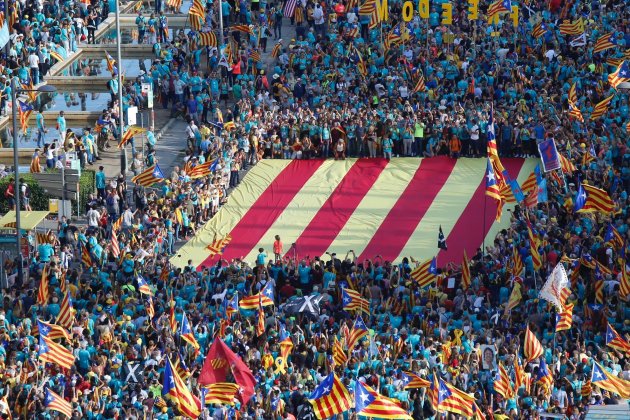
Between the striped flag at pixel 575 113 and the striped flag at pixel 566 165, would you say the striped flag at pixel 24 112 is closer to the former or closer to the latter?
the striped flag at pixel 575 113

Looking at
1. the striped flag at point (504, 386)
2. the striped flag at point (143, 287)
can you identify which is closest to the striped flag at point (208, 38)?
the striped flag at point (143, 287)

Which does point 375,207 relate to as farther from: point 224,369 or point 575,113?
point 224,369

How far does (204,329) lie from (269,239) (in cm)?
1066

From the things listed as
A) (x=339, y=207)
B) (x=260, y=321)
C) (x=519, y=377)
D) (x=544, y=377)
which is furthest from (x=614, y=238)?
(x=339, y=207)

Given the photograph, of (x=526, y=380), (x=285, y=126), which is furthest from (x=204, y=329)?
(x=285, y=126)

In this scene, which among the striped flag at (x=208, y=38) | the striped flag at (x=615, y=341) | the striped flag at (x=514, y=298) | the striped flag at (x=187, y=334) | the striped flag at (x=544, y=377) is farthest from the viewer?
the striped flag at (x=208, y=38)

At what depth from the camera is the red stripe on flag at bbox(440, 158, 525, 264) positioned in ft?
183

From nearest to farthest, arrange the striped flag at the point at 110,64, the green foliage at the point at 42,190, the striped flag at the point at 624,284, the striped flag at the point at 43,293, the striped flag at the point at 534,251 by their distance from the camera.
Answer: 1. the striped flag at the point at 624,284
2. the striped flag at the point at 43,293
3. the striped flag at the point at 534,251
4. the green foliage at the point at 42,190
5. the striped flag at the point at 110,64

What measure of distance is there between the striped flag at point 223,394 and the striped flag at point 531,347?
652 cm

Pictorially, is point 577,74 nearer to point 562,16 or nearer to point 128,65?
point 562,16

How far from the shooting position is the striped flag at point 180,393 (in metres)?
42.2

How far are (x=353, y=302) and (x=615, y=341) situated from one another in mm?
7106

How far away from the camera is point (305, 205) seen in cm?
5988

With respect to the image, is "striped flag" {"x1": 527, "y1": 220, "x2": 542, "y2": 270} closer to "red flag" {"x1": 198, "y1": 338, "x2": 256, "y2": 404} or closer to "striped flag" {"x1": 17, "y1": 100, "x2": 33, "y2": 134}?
"red flag" {"x1": 198, "y1": 338, "x2": 256, "y2": 404}
